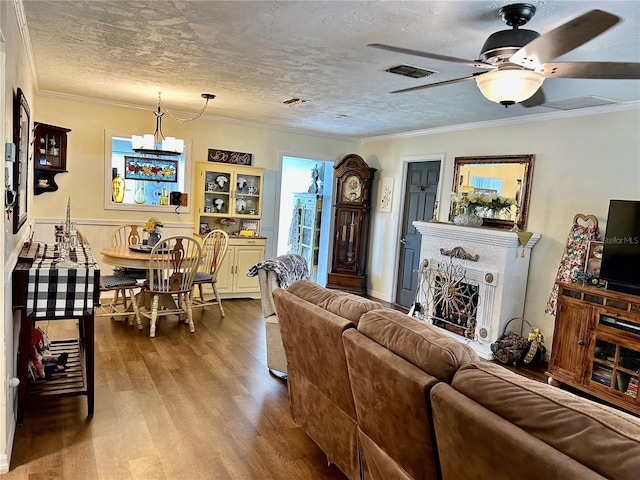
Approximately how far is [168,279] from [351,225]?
10.2ft

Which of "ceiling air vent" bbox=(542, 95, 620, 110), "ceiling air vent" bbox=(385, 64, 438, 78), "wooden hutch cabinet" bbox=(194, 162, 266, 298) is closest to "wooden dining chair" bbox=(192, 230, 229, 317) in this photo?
"wooden hutch cabinet" bbox=(194, 162, 266, 298)

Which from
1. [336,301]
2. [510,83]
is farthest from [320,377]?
[510,83]

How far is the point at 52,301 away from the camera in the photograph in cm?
250

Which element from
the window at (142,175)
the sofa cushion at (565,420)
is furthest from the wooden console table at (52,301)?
the window at (142,175)

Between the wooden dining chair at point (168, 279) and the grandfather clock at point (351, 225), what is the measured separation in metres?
2.64

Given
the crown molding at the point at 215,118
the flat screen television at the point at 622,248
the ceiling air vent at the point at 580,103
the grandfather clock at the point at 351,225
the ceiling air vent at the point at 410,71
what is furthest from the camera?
the grandfather clock at the point at 351,225

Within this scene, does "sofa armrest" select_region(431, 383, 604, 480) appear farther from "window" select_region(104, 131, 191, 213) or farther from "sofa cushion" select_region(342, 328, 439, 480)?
"window" select_region(104, 131, 191, 213)

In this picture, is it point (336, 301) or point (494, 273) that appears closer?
point (336, 301)

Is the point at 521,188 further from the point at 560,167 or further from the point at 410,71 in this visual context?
the point at 410,71

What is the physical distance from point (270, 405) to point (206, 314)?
7.74ft

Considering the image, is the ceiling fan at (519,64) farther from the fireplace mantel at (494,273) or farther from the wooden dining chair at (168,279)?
the wooden dining chair at (168,279)

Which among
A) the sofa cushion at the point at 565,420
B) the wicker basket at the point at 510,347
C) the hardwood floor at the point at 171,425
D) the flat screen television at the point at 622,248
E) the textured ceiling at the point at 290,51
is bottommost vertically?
the hardwood floor at the point at 171,425

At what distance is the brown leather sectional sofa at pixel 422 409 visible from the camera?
3.48ft

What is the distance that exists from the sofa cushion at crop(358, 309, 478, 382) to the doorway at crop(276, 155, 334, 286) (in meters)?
5.19
